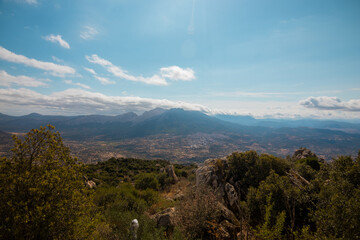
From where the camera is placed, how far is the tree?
3.48 m

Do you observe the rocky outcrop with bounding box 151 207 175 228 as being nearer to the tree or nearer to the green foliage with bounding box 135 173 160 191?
the tree

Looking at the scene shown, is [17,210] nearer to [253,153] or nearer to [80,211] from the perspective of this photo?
[80,211]

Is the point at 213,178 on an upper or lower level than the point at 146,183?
upper

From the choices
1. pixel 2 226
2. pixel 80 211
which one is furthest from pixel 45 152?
pixel 80 211

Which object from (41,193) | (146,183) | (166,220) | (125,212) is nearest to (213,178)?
(166,220)

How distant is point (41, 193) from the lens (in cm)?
375

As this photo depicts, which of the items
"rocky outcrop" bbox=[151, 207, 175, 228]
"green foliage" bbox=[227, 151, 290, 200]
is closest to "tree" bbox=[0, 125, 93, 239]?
"rocky outcrop" bbox=[151, 207, 175, 228]

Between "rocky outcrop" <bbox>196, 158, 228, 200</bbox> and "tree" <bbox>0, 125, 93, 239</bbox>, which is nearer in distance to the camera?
"tree" <bbox>0, 125, 93, 239</bbox>

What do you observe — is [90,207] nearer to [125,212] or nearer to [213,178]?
[125,212]

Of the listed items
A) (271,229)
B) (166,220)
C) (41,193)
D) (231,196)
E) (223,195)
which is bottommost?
(223,195)

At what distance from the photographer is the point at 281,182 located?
27.2 feet

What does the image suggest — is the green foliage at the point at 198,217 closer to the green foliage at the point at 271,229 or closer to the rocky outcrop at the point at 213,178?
the green foliage at the point at 271,229

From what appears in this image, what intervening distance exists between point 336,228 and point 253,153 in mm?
8144

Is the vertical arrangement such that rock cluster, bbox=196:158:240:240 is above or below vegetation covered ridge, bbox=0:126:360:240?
below
